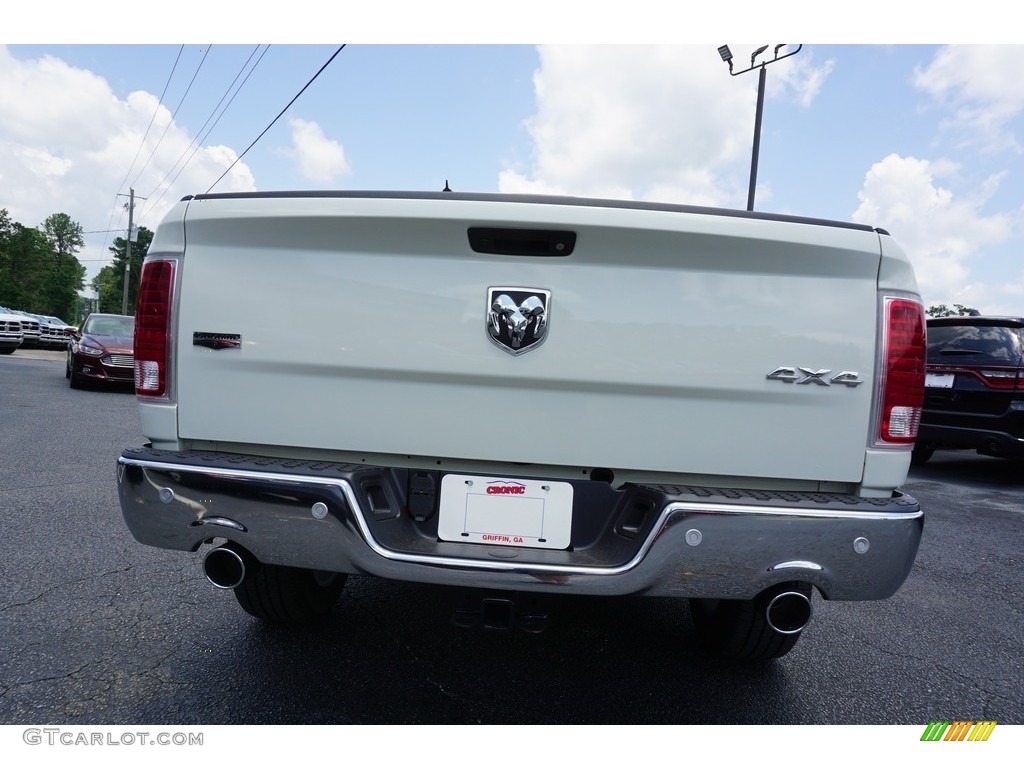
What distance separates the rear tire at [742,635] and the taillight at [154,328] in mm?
2040

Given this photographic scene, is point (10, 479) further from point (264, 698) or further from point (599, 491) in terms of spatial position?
point (599, 491)

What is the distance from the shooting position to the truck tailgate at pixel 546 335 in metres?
1.78

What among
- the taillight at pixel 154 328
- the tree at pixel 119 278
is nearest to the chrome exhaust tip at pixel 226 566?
the taillight at pixel 154 328

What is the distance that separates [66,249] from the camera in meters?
86.4

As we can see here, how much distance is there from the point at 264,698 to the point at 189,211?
153 centimetres

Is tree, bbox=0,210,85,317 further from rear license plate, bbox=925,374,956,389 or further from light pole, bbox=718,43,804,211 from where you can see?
rear license plate, bbox=925,374,956,389

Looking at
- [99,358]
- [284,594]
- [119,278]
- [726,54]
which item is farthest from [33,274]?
[284,594]

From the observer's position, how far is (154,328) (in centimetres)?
189

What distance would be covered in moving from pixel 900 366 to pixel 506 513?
1.19 meters

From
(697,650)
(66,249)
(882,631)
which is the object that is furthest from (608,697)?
(66,249)

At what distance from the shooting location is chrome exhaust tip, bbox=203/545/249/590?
181 centimetres
